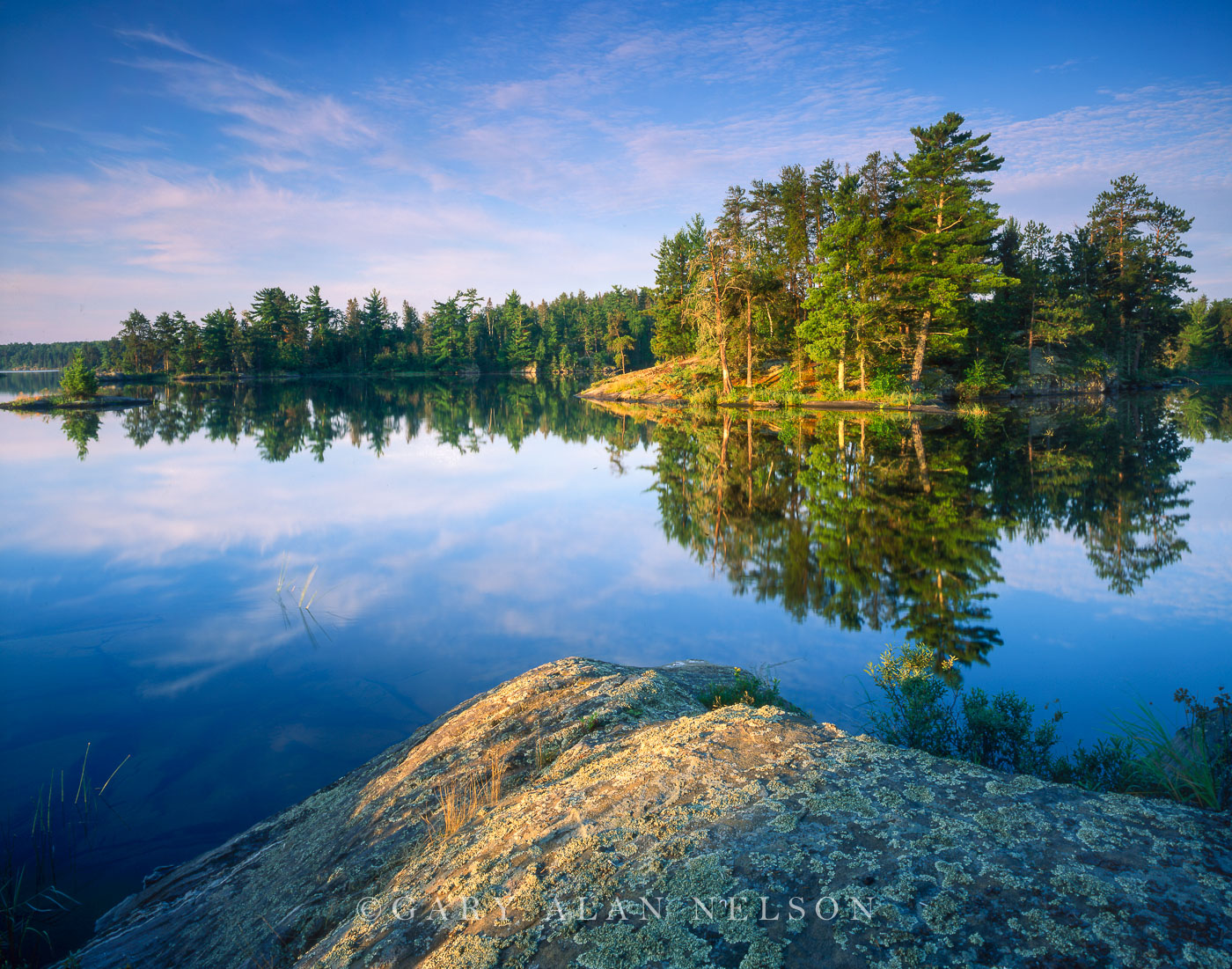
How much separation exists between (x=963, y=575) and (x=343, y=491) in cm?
1818

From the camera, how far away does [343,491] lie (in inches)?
814

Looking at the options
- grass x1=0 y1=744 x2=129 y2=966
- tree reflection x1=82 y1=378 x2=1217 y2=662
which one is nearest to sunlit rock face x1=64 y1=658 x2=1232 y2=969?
grass x1=0 y1=744 x2=129 y2=966

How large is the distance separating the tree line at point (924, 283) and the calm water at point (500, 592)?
723 inches

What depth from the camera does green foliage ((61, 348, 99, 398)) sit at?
175ft

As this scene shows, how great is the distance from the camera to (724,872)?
2.68 meters

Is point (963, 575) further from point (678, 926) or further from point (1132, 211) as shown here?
point (1132, 211)

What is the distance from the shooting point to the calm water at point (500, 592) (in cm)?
725

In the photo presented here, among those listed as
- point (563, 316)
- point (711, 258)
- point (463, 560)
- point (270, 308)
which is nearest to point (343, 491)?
point (463, 560)

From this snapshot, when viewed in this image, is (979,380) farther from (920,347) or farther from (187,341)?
(187,341)

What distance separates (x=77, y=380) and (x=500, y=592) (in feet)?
202

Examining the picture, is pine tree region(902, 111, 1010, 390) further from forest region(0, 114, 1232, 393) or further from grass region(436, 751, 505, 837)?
grass region(436, 751, 505, 837)

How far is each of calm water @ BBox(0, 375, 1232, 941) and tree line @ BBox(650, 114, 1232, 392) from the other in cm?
1836

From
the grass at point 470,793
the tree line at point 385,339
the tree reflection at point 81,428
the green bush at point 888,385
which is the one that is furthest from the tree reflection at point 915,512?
the tree line at point 385,339

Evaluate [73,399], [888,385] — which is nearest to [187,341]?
[73,399]
